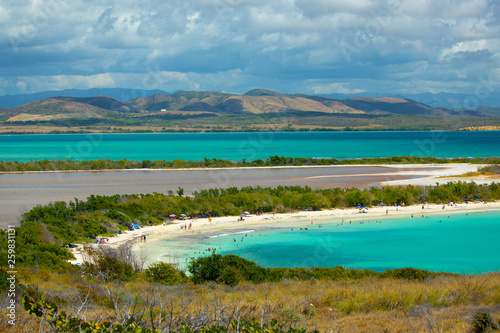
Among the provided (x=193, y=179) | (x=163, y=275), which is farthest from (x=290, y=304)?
(x=193, y=179)

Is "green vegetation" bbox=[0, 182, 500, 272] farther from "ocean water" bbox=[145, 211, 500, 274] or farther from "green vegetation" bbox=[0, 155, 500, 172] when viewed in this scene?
"green vegetation" bbox=[0, 155, 500, 172]

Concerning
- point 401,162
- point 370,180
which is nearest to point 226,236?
point 370,180

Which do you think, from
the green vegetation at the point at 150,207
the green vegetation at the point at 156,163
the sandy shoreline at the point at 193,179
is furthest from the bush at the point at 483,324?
the green vegetation at the point at 156,163

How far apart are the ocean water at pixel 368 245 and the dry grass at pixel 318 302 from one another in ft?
23.0

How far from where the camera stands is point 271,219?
27562 millimetres

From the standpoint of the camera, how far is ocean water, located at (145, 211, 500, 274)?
767 inches

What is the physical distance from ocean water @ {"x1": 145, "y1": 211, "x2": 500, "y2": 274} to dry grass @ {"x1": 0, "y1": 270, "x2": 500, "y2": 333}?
7.00 metres

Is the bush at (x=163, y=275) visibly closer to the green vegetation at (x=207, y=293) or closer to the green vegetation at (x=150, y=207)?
the green vegetation at (x=207, y=293)

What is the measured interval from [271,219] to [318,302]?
18051mm

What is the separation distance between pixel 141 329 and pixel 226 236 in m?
18.7

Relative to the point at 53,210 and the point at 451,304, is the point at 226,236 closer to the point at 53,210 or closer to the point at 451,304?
the point at 53,210

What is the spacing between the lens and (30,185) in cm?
4306

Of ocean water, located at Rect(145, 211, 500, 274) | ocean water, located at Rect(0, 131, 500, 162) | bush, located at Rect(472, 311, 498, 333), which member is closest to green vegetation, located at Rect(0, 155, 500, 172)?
ocean water, located at Rect(0, 131, 500, 162)

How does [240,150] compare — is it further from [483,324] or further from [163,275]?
[483,324]
